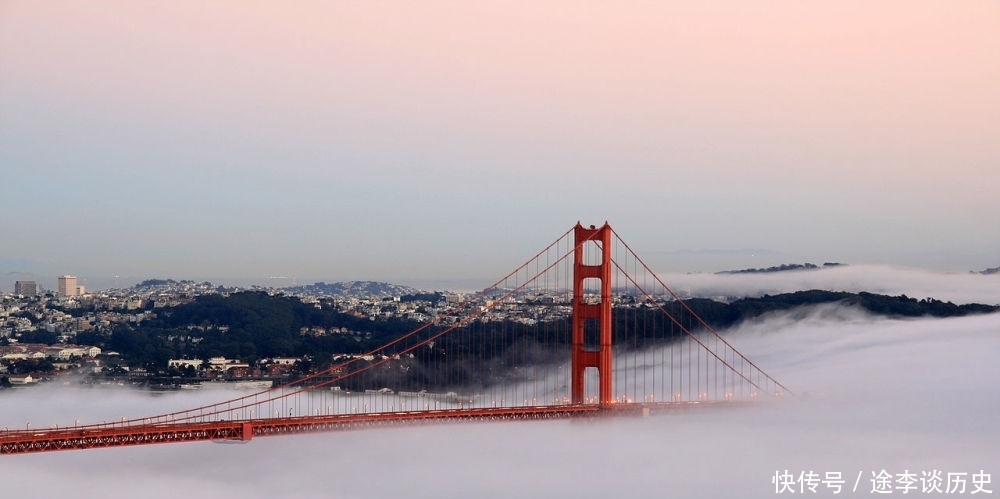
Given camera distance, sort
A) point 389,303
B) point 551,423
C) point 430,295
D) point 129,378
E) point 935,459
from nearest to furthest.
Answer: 1. point 935,459
2. point 551,423
3. point 129,378
4. point 389,303
5. point 430,295

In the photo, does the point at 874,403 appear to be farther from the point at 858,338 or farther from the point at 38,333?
the point at 38,333

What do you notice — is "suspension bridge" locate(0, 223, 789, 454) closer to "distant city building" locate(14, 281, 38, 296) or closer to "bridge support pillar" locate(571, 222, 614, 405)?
"bridge support pillar" locate(571, 222, 614, 405)

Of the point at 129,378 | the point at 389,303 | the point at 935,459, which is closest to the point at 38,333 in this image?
the point at 129,378

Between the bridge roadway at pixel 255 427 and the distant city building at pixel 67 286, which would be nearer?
the bridge roadway at pixel 255 427

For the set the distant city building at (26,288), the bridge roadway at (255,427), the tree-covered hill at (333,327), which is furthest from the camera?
the distant city building at (26,288)

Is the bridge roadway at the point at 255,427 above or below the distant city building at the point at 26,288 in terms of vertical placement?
below

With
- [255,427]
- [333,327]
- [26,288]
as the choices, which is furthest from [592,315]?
[26,288]

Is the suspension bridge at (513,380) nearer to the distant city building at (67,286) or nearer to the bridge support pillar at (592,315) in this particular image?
the bridge support pillar at (592,315)

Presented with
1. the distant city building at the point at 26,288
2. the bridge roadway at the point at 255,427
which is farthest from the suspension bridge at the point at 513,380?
the distant city building at the point at 26,288
